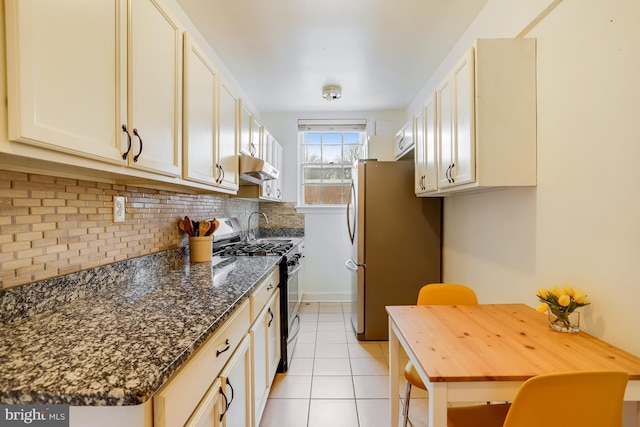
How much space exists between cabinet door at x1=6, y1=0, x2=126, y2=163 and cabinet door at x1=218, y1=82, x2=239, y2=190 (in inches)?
34.8

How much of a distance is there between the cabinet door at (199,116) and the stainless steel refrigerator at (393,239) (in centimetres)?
151

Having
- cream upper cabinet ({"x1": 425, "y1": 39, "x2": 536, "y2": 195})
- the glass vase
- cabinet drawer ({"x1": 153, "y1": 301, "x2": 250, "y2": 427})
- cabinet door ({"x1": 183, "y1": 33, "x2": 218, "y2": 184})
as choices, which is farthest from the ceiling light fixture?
the glass vase

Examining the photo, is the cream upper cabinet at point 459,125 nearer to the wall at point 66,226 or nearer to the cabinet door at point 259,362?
the cabinet door at point 259,362

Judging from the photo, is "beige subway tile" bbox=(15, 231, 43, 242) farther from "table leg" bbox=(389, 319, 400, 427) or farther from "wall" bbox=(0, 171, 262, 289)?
"table leg" bbox=(389, 319, 400, 427)

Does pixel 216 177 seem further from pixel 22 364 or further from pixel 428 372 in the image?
pixel 428 372

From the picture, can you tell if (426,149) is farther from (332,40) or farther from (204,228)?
(204,228)

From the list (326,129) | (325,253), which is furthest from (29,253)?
(326,129)

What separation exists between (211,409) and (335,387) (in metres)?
1.36

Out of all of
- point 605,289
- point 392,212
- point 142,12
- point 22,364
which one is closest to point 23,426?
point 22,364

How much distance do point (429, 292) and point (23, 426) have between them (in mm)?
1614

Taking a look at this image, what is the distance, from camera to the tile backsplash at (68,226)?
94cm

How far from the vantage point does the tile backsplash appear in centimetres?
94

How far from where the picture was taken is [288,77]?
2.99 metres

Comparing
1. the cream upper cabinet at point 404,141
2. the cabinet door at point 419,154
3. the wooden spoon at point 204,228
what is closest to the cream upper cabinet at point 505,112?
the cabinet door at point 419,154
